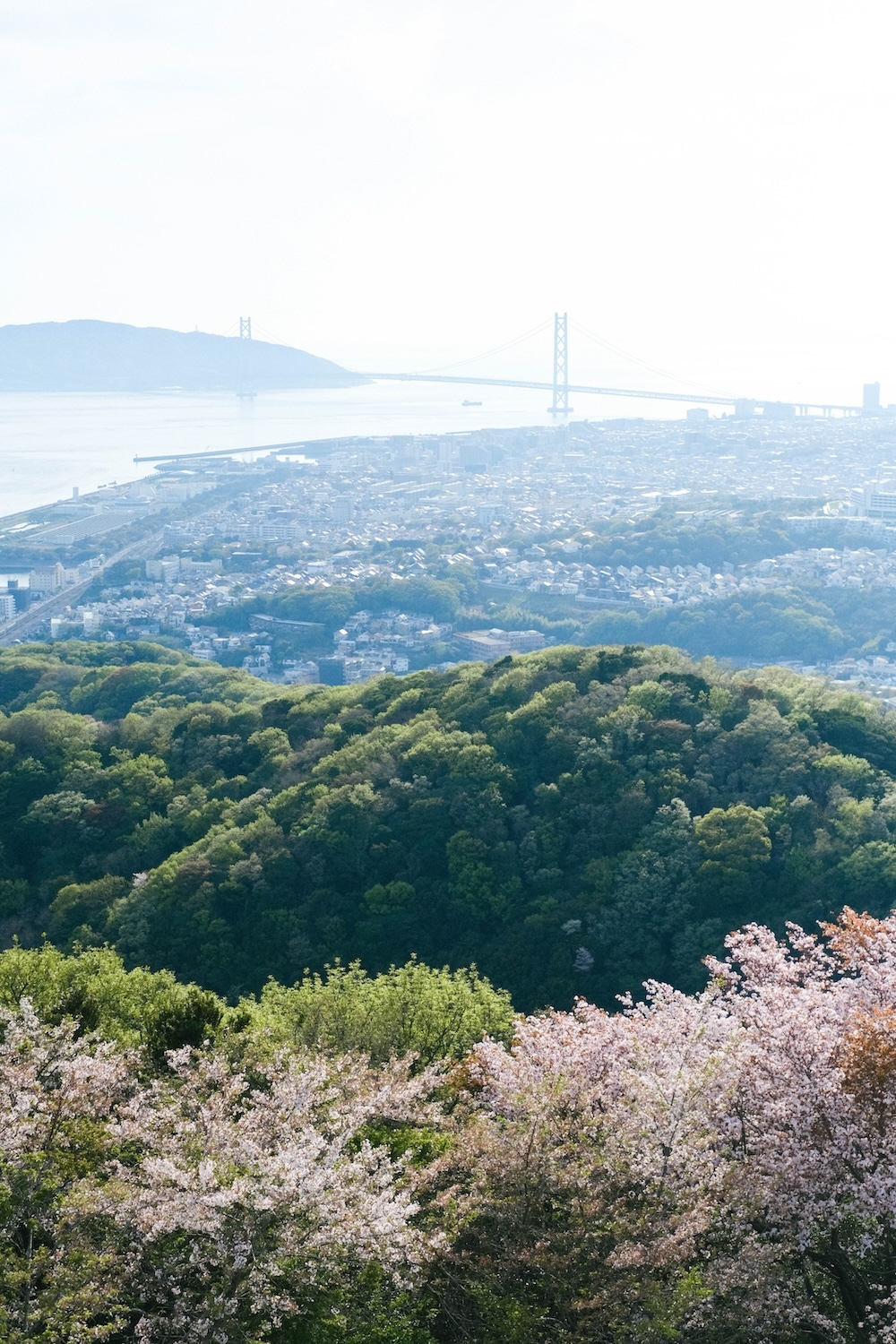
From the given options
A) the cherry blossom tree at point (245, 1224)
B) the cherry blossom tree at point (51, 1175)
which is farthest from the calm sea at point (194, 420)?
the cherry blossom tree at point (245, 1224)

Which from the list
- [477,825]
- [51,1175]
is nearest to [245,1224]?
[51,1175]

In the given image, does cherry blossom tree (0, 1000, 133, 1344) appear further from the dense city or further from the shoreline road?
the shoreline road

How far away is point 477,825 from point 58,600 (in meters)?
47.3

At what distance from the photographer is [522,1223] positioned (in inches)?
276

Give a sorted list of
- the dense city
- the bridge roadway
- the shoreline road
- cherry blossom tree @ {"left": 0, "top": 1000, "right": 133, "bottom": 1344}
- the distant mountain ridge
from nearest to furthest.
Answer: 1. cherry blossom tree @ {"left": 0, "top": 1000, "right": 133, "bottom": 1344}
2. the dense city
3. the shoreline road
4. the bridge roadway
5. the distant mountain ridge

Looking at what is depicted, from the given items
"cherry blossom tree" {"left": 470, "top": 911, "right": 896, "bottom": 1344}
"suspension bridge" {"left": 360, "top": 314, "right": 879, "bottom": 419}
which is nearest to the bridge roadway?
"suspension bridge" {"left": 360, "top": 314, "right": 879, "bottom": 419}

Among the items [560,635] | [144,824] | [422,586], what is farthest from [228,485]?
[144,824]

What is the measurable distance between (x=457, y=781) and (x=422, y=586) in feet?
141

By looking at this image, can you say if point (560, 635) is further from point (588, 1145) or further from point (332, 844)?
point (588, 1145)

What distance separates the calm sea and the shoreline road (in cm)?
1727

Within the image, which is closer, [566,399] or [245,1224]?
[245,1224]

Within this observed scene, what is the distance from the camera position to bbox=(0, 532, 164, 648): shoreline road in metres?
57.1

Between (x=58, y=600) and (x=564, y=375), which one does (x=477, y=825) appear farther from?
(x=564, y=375)

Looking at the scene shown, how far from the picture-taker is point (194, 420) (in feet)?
426
